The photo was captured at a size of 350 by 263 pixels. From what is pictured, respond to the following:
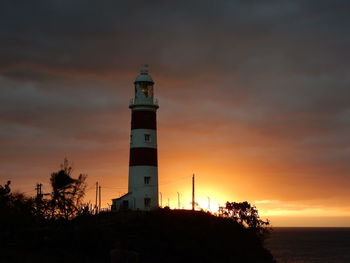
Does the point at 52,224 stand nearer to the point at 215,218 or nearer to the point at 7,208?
the point at 7,208

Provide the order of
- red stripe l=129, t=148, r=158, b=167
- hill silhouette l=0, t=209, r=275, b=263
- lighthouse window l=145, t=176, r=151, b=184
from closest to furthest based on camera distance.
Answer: hill silhouette l=0, t=209, r=275, b=263 → red stripe l=129, t=148, r=158, b=167 → lighthouse window l=145, t=176, r=151, b=184

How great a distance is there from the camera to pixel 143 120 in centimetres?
5544

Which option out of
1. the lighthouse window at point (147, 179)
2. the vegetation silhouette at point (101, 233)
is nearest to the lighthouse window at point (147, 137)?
the lighthouse window at point (147, 179)

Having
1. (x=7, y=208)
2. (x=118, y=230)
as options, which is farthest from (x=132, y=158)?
(x=7, y=208)

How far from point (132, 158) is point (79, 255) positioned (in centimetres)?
1627

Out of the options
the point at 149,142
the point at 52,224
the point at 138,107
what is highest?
the point at 138,107

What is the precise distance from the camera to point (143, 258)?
42.4 metres

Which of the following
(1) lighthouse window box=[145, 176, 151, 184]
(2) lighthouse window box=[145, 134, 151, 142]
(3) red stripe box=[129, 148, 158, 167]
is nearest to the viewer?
(3) red stripe box=[129, 148, 158, 167]

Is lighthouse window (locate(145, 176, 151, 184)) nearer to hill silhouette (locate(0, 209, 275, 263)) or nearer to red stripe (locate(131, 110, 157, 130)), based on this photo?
hill silhouette (locate(0, 209, 275, 263))

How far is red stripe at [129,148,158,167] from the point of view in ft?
180

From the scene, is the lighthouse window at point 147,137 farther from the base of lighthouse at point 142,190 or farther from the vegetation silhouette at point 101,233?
the vegetation silhouette at point 101,233

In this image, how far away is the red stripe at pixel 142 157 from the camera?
54.8 meters

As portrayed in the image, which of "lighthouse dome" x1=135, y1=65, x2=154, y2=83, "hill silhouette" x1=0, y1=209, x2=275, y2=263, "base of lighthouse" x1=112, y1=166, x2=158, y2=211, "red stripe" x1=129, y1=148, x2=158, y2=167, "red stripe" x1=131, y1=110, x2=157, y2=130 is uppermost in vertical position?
"lighthouse dome" x1=135, y1=65, x2=154, y2=83

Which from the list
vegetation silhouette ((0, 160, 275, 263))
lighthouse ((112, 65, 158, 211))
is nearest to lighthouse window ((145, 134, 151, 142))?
lighthouse ((112, 65, 158, 211))
